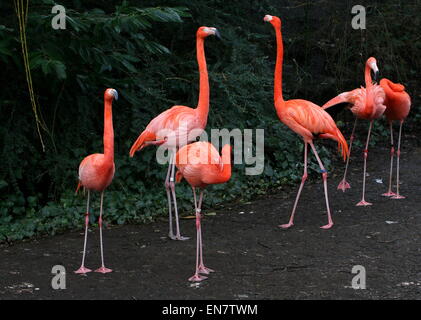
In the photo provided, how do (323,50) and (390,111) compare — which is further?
(323,50)

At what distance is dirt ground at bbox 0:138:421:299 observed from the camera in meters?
4.60

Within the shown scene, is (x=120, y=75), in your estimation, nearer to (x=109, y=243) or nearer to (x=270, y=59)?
(x=109, y=243)

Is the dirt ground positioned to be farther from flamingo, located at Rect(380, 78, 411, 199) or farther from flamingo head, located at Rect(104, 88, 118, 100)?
flamingo head, located at Rect(104, 88, 118, 100)

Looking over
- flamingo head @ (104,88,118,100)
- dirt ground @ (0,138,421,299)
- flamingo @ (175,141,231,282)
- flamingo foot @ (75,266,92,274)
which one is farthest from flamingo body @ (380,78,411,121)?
flamingo foot @ (75,266,92,274)

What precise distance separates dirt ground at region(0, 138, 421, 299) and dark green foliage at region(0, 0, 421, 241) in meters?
0.56

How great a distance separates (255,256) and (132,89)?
105 inches

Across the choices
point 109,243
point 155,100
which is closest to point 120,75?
point 155,100

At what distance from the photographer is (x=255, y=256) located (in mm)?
5340

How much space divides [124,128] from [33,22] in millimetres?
1815

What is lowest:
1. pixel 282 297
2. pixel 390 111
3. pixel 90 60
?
pixel 282 297

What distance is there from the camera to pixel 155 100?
741 cm

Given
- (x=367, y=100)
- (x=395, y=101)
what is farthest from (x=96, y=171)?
(x=395, y=101)

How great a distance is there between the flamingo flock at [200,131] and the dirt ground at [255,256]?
0.15 meters

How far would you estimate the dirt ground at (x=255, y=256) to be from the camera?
181 inches
